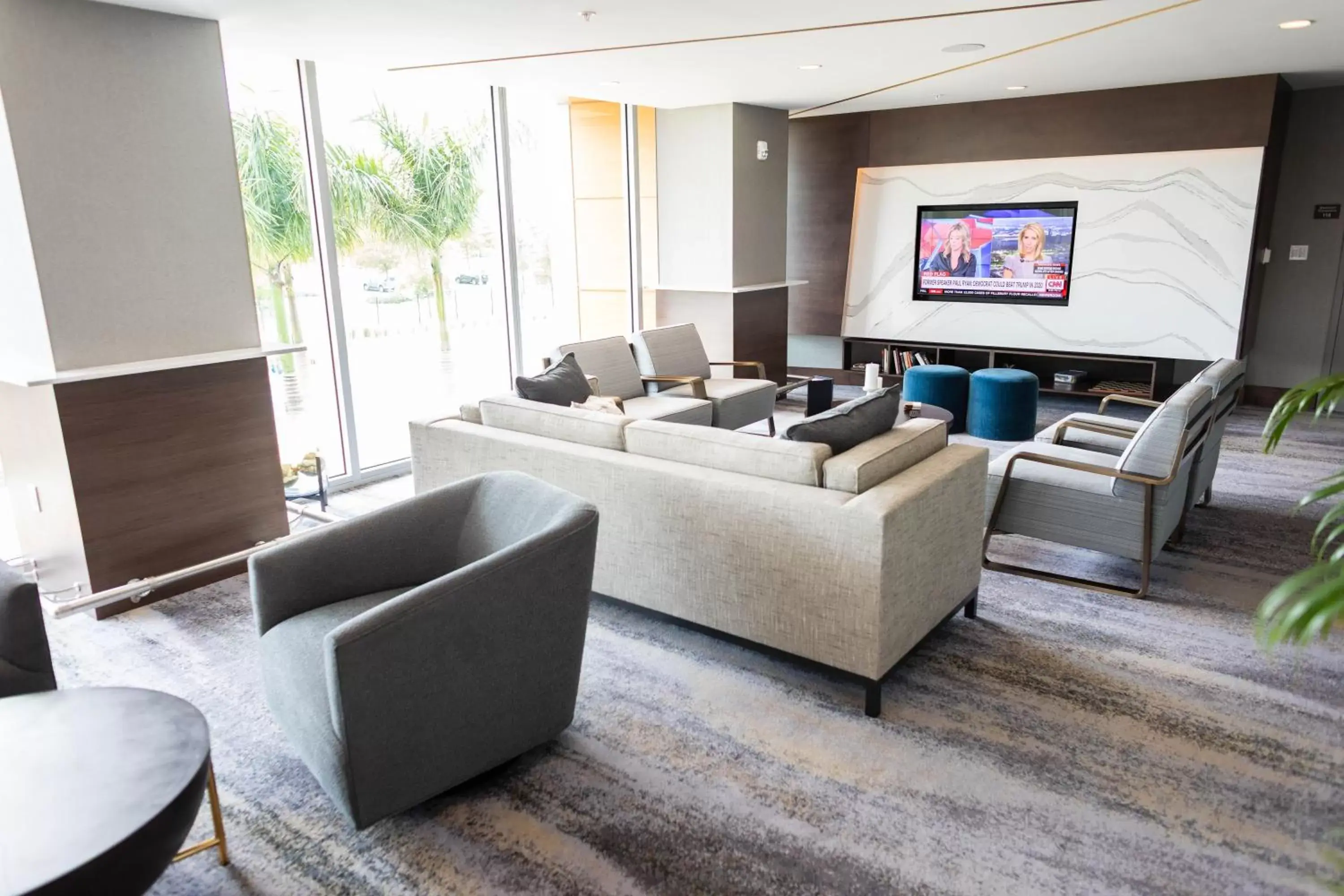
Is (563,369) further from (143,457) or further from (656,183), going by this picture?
(656,183)

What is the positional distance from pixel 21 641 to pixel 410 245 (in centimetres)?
365

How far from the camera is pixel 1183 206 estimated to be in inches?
245

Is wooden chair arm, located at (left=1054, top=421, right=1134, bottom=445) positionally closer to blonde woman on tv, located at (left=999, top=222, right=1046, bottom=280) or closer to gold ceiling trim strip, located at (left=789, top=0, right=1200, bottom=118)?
gold ceiling trim strip, located at (left=789, top=0, right=1200, bottom=118)

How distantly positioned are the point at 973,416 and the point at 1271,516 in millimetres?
1842

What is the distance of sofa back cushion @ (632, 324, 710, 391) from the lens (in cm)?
577

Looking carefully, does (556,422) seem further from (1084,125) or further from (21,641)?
(1084,125)

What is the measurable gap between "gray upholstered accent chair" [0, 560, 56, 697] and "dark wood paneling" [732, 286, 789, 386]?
5.21 m

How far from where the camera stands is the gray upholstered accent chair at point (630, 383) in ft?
16.8

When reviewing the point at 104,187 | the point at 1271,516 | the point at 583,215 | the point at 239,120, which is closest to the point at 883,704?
the point at 1271,516

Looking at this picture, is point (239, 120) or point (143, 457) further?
point (239, 120)

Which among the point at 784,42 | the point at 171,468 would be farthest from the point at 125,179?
the point at 784,42

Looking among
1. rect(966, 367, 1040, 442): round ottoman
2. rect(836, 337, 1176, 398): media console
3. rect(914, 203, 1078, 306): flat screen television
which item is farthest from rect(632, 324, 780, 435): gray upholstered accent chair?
rect(914, 203, 1078, 306): flat screen television

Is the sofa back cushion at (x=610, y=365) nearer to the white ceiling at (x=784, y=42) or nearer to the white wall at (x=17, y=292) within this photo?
the white ceiling at (x=784, y=42)

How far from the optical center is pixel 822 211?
7734 millimetres
